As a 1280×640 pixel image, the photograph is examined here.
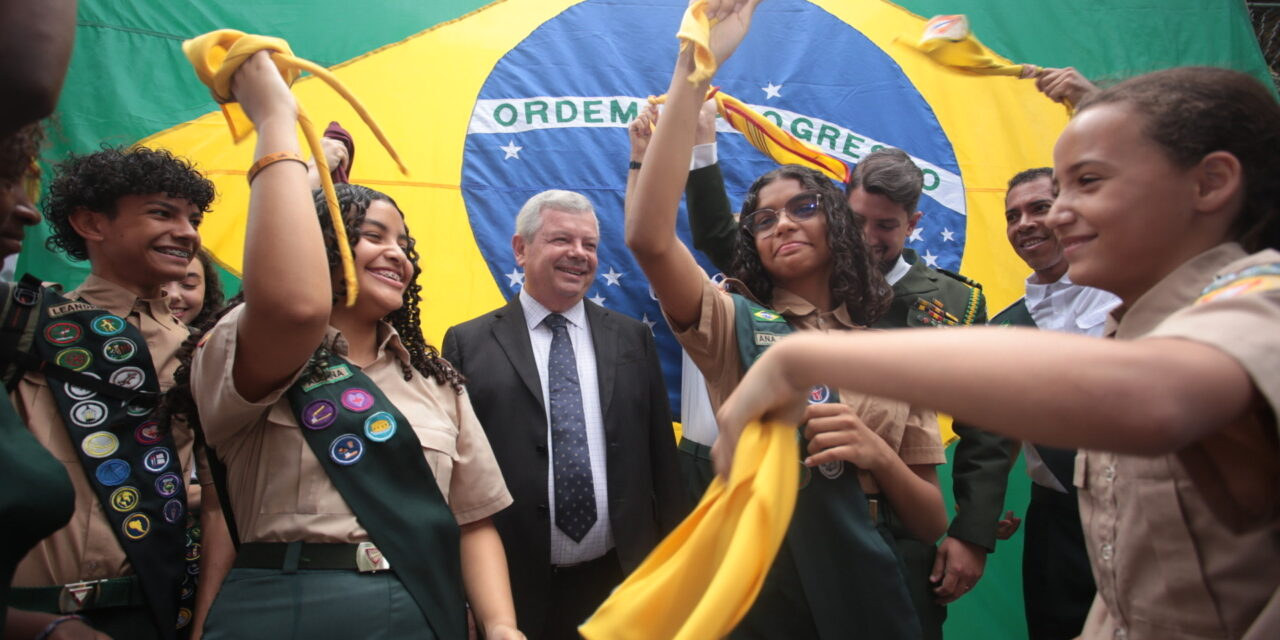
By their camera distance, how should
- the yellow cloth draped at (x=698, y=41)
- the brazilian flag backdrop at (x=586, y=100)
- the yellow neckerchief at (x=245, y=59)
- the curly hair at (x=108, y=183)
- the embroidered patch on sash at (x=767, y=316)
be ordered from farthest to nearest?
1. the brazilian flag backdrop at (x=586, y=100)
2. the curly hair at (x=108, y=183)
3. the embroidered patch on sash at (x=767, y=316)
4. the yellow cloth draped at (x=698, y=41)
5. the yellow neckerchief at (x=245, y=59)

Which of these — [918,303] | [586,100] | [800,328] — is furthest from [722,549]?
[586,100]

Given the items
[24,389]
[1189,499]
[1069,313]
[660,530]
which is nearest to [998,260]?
[1069,313]

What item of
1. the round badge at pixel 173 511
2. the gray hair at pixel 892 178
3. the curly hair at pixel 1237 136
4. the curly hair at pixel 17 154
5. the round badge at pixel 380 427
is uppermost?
the gray hair at pixel 892 178

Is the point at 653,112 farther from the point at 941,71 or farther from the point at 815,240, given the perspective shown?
the point at 941,71

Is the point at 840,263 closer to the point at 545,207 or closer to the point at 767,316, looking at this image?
the point at 767,316

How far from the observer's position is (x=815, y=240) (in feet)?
8.42

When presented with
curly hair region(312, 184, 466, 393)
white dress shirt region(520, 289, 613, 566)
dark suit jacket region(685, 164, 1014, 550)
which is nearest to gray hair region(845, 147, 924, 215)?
dark suit jacket region(685, 164, 1014, 550)

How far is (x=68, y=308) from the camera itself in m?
2.12

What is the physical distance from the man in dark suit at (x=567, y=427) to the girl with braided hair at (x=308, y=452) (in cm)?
68

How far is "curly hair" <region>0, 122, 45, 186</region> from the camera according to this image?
1.22 metres

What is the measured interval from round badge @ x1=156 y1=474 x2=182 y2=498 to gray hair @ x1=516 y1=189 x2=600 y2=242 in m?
1.55

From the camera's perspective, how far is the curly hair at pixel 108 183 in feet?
8.11

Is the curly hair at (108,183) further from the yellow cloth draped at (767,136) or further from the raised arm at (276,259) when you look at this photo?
the yellow cloth draped at (767,136)

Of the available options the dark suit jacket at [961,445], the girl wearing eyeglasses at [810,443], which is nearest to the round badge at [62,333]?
the girl wearing eyeglasses at [810,443]
